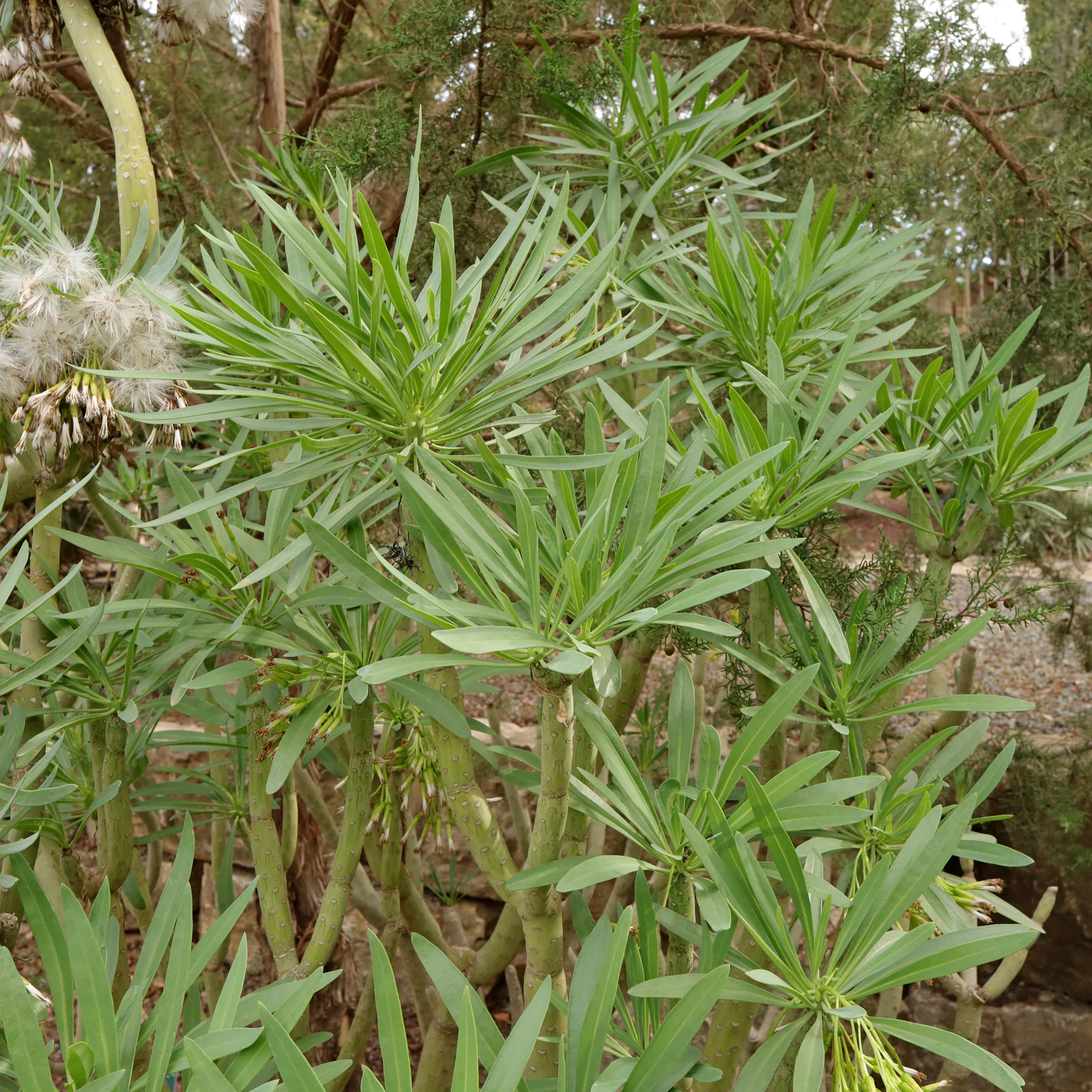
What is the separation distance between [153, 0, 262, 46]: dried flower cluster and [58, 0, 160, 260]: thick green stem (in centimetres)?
16

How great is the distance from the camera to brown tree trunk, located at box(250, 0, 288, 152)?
1.92 m

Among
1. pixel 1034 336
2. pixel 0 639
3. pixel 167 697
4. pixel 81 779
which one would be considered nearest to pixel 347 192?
pixel 167 697

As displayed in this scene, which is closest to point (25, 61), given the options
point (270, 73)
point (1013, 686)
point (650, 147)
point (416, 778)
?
point (650, 147)

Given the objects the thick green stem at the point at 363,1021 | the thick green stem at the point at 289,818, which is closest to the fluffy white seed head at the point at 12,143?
the thick green stem at the point at 289,818

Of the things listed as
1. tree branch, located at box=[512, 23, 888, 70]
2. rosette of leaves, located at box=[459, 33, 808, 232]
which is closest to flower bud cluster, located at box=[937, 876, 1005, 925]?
rosette of leaves, located at box=[459, 33, 808, 232]

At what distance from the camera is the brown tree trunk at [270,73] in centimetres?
192

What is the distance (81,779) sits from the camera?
116 cm

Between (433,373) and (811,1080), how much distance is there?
1.85 ft

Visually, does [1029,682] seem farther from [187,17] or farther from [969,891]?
[187,17]

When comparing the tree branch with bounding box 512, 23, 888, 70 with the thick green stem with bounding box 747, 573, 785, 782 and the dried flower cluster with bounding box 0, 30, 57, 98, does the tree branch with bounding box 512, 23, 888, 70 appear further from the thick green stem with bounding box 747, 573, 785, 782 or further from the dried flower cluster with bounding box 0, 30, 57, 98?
the thick green stem with bounding box 747, 573, 785, 782

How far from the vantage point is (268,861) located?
1.02 metres

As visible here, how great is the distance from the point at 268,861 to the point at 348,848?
0.12 metres

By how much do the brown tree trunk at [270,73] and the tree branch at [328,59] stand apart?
0.17 ft

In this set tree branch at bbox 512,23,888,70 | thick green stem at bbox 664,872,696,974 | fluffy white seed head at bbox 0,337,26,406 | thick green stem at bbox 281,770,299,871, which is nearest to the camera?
thick green stem at bbox 664,872,696,974
